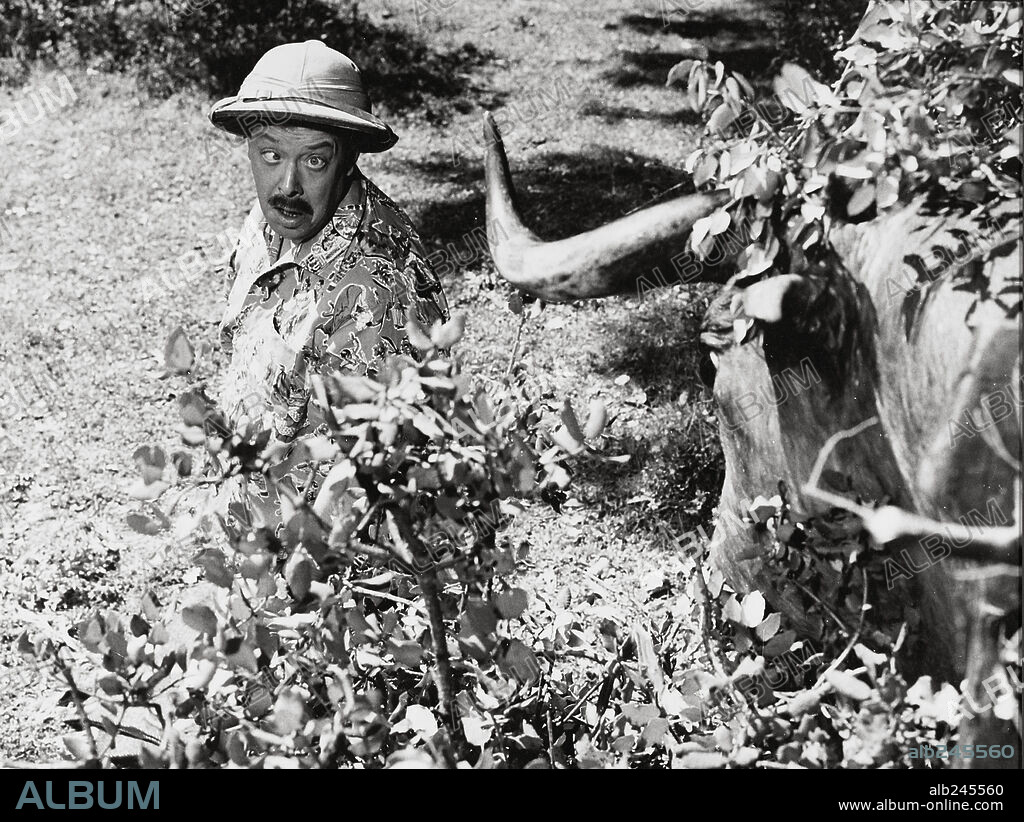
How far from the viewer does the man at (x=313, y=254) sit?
319 centimetres

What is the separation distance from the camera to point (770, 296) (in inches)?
68.9

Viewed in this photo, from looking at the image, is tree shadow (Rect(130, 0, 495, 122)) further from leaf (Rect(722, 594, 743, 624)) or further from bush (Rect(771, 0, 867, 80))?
leaf (Rect(722, 594, 743, 624))

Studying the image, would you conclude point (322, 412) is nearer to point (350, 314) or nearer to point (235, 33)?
point (350, 314)

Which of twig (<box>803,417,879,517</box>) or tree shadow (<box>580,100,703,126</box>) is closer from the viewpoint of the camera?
twig (<box>803,417,879,517</box>)

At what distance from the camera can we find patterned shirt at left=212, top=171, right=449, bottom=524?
126 inches

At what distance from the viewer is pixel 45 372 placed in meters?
6.48

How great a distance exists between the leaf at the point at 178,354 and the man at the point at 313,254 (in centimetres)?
124

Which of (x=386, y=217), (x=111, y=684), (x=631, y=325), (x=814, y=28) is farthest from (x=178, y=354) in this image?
(x=814, y=28)

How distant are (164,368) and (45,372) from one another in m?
5.06

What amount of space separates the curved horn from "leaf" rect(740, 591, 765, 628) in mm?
613

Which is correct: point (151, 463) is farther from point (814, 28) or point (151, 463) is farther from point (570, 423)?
point (814, 28)

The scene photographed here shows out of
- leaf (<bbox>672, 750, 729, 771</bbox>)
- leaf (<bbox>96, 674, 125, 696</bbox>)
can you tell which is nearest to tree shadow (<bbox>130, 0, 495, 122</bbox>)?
leaf (<bbox>96, 674, 125, 696</bbox>)
